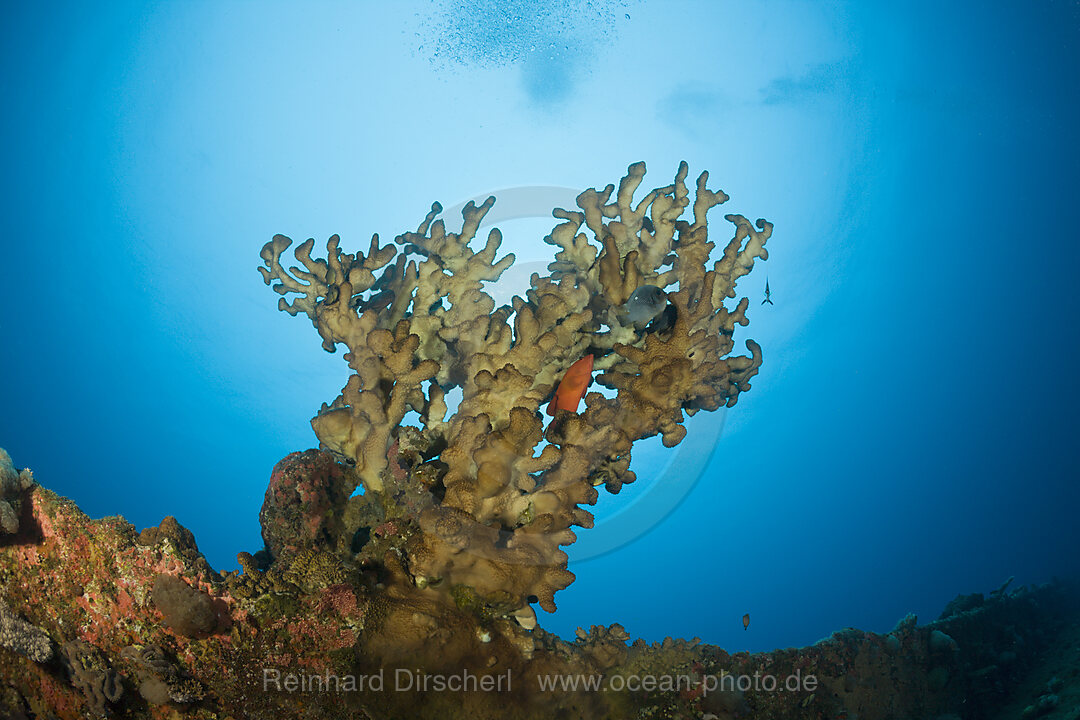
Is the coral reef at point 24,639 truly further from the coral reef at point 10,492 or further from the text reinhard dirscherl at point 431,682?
the text reinhard dirscherl at point 431,682

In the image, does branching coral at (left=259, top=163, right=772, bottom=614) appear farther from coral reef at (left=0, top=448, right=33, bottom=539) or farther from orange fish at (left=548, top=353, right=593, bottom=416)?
coral reef at (left=0, top=448, right=33, bottom=539)

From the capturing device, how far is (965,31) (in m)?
22.9

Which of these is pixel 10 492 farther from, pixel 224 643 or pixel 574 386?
pixel 574 386

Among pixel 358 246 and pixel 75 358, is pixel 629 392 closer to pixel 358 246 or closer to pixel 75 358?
pixel 358 246

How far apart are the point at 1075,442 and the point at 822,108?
4679 centimetres

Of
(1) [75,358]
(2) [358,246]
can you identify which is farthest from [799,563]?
(1) [75,358]

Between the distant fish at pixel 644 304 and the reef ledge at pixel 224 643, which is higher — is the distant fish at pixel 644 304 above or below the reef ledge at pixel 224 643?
above

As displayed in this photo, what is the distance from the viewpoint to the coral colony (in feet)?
7.13

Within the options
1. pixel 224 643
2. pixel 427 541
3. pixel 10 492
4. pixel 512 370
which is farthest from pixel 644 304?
pixel 10 492

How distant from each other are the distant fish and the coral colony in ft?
0.04

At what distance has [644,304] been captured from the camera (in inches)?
106

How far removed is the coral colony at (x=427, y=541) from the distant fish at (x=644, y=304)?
0.04 feet

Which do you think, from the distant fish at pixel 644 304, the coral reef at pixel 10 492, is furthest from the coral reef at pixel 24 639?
the distant fish at pixel 644 304

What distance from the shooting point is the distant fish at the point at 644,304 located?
266cm
